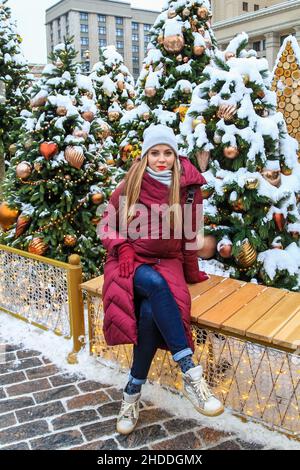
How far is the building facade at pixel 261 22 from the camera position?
3403cm

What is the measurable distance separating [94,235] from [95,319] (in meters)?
1.56

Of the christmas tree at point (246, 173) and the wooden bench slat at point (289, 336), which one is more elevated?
the christmas tree at point (246, 173)

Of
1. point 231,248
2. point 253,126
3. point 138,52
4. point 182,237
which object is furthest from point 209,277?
point 138,52

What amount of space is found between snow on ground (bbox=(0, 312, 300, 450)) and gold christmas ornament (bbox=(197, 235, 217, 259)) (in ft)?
3.62

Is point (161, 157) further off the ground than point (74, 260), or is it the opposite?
point (161, 157)

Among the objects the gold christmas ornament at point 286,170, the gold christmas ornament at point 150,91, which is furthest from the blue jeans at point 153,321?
the gold christmas ornament at point 150,91

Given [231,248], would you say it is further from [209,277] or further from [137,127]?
[137,127]

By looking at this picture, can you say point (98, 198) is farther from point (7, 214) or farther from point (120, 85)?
point (120, 85)

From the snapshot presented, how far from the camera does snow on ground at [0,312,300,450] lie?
9.05 ft

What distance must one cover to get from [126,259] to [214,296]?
723mm

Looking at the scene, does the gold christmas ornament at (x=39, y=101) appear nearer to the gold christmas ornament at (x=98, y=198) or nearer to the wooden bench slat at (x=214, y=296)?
the gold christmas ornament at (x=98, y=198)

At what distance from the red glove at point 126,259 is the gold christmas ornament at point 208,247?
82 centimetres

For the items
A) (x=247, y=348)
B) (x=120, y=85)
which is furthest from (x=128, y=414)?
(x=120, y=85)

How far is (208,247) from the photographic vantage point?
3.58 metres
